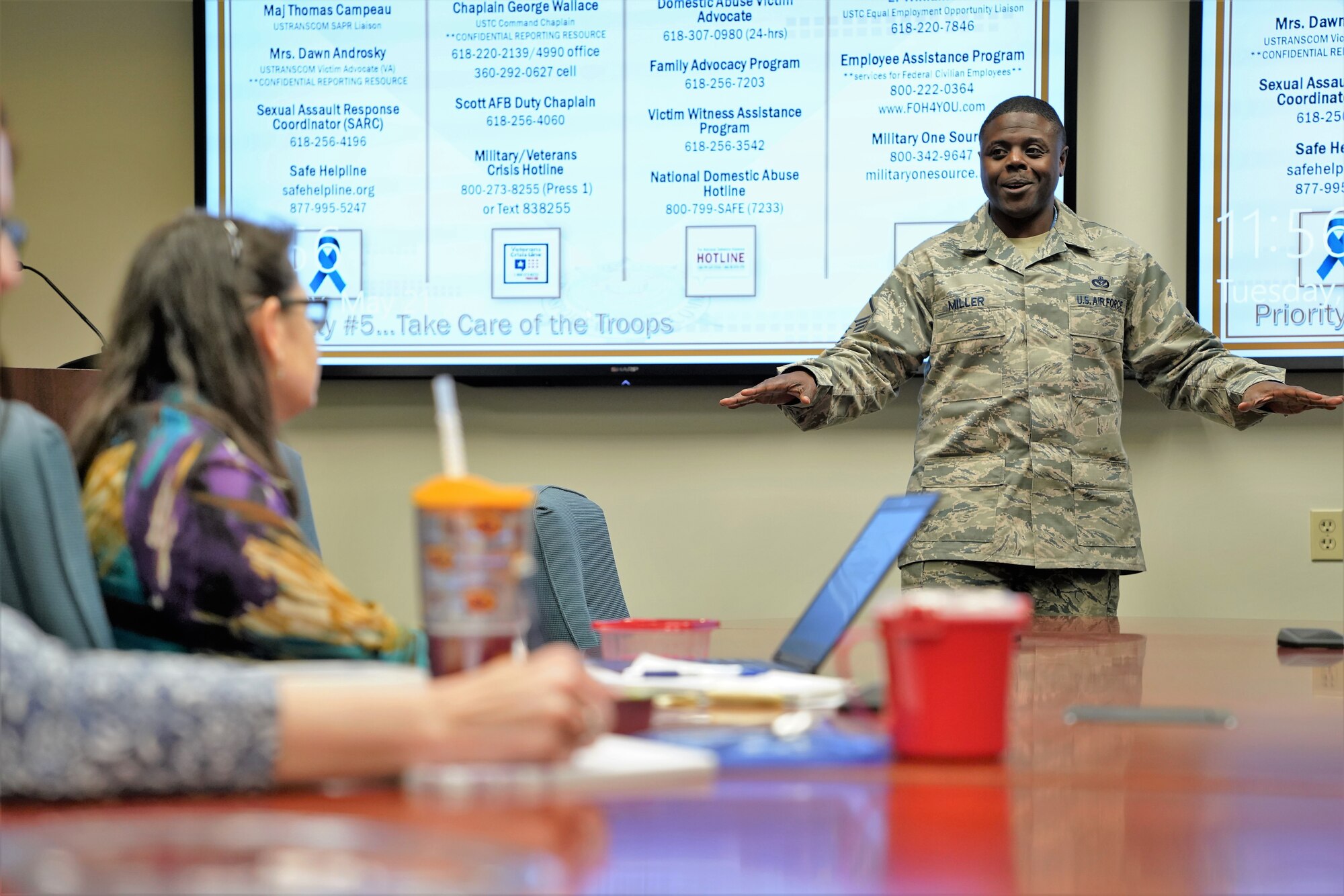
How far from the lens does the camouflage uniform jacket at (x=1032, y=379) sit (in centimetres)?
257

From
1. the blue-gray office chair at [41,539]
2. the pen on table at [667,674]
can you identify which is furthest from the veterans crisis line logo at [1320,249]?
the blue-gray office chair at [41,539]

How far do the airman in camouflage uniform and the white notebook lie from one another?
70.7 inches

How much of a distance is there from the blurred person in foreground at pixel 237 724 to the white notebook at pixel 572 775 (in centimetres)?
1

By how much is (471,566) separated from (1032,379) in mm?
2034

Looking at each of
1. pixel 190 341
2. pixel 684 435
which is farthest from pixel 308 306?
pixel 684 435

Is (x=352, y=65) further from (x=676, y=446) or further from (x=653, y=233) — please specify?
(x=676, y=446)

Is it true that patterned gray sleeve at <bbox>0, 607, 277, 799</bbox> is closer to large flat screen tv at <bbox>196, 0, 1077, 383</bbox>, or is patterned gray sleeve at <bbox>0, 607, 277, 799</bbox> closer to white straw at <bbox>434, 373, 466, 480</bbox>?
white straw at <bbox>434, 373, 466, 480</bbox>

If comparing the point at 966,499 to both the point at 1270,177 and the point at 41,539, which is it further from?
the point at 41,539

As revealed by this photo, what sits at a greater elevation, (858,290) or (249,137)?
(249,137)

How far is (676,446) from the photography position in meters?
3.24

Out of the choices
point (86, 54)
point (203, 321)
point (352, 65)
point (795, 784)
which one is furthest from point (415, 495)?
point (86, 54)

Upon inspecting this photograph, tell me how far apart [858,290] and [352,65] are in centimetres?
132

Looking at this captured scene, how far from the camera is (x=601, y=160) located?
3193 millimetres

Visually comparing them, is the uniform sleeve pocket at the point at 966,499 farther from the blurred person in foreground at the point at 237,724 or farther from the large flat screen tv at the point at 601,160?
the blurred person in foreground at the point at 237,724
